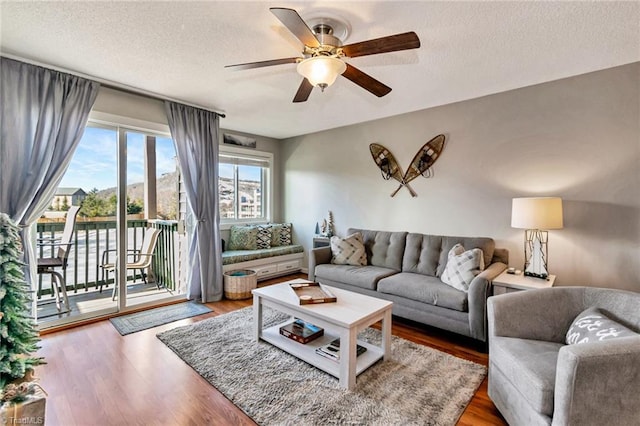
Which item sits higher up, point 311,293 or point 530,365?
point 311,293

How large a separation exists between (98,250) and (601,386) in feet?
14.9

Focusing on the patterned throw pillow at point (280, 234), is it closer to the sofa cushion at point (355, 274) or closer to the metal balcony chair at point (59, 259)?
the sofa cushion at point (355, 274)

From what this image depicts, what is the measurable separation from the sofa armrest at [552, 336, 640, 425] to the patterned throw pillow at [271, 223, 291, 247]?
4.35 m

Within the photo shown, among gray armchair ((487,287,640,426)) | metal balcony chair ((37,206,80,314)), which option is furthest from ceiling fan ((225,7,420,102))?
metal balcony chair ((37,206,80,314))

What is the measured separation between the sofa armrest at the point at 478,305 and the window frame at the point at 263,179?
3.68m

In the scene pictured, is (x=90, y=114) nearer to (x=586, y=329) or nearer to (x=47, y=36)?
(x=47, y=36)

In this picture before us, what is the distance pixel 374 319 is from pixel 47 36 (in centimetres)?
321

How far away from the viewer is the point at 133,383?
6.87ft

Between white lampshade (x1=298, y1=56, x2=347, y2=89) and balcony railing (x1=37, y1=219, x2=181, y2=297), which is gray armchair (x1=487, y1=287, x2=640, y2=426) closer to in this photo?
white lampshade (x1=298, y1=56, x2=347, y2=89)

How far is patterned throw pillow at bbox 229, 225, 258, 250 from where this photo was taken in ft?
15.5

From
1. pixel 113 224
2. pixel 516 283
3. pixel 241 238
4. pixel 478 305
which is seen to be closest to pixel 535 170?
pixel 516 283

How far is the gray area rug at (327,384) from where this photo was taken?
5.86ft

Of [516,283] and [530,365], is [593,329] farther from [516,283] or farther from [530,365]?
[516,283]

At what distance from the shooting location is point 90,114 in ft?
9.87
